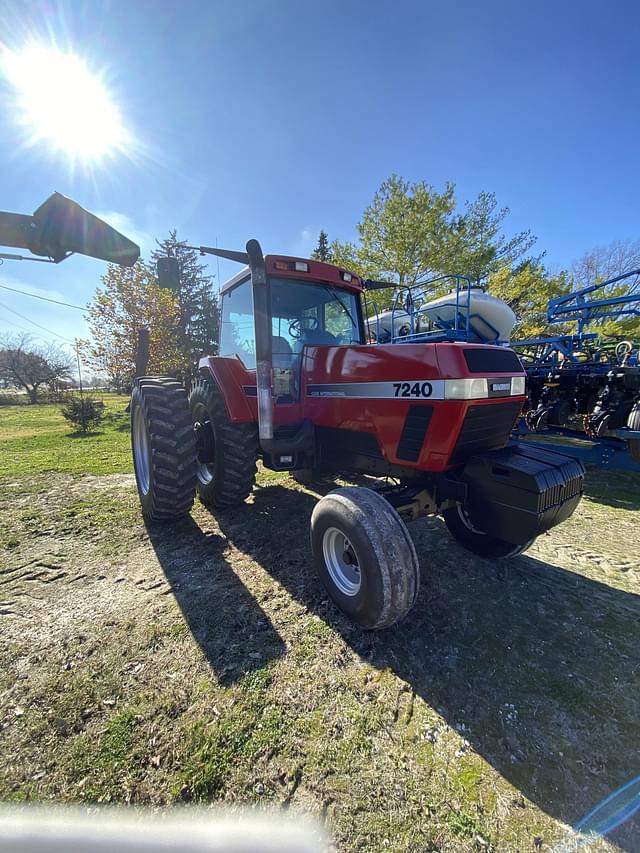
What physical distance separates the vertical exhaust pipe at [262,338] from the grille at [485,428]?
1.41 metres

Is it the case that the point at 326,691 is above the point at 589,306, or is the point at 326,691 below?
below

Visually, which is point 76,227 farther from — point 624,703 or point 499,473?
point 624,703

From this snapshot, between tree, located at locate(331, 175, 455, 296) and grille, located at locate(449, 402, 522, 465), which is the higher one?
tree, located at locate(331, 175, 455, 296)

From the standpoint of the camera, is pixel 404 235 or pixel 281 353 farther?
pixel 404 235

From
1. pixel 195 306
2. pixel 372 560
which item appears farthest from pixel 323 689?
pixel 195 306

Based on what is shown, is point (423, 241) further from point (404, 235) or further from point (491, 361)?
point (491, 361)

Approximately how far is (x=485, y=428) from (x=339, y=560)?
1363 millimetres

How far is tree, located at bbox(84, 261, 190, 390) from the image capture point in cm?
1695

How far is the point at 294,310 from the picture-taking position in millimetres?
3590

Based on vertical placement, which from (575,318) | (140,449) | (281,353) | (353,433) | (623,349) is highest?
(575,318)

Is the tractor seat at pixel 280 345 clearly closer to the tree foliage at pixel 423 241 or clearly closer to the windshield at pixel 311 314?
the windshield at pixel 311 314

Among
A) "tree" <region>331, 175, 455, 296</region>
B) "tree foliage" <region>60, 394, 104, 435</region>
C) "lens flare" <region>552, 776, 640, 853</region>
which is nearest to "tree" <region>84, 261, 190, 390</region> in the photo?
"tree foliage" <region>60, 394, 104, 435</region>

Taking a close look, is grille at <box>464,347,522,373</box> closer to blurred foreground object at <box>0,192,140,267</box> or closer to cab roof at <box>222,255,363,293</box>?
cab roof at <box>222,255,363,293</box>

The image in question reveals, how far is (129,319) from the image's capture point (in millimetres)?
16953
